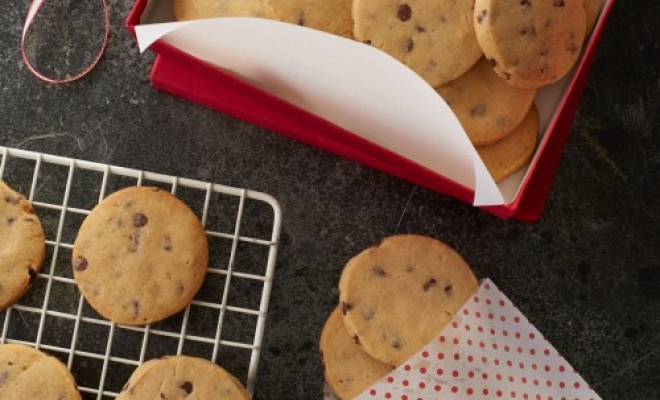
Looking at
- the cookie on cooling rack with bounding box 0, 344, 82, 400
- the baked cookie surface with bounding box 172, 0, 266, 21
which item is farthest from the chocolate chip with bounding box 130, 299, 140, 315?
the baked cookie surface with bounding box 172, 0, 266, 21

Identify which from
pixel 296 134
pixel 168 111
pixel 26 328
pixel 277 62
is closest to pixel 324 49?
pixel 277 62

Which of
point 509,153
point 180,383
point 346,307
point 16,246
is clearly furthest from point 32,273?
point 509,153

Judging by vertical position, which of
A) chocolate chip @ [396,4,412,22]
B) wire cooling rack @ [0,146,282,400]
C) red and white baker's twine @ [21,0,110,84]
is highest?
chocolate chip @ [396,4,412,22]

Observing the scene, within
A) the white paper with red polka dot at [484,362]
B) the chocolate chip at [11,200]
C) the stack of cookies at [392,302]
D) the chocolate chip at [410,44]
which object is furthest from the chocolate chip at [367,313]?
the chocolate chip at [11,200]

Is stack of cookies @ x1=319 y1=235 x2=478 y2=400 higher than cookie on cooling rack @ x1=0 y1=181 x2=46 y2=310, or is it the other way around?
cookie on cooling rack @ x1=0 y1=181 x2=46 y2=310

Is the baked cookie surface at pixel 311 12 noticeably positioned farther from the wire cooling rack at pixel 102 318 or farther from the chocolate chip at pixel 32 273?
the chocolate chip at pixel 32 273

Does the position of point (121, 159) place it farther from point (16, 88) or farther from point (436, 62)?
point (436, 62)

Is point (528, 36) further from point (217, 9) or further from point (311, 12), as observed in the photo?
point (217, 9)

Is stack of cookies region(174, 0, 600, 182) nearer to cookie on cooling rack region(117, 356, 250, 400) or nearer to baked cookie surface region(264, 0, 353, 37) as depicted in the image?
baked cookie surface region(264, 0, 353, 37)
